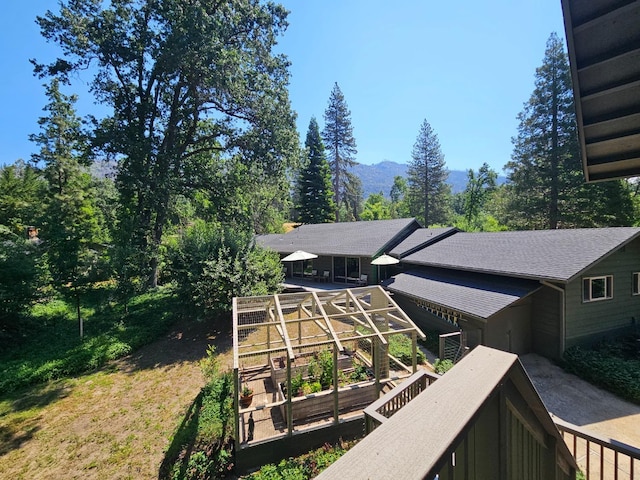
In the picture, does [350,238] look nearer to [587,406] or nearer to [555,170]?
[587,406]

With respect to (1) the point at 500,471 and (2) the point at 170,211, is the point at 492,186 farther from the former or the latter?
(1) the point at 500,471

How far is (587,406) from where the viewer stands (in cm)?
768

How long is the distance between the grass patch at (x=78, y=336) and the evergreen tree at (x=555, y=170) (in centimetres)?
2802

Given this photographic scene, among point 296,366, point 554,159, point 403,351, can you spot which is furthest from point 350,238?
point 554,159

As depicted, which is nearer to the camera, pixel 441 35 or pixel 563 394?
pixel 563 394

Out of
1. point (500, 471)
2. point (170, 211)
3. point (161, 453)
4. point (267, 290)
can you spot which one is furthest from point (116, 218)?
point (500, 471)

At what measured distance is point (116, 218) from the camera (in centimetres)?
1716

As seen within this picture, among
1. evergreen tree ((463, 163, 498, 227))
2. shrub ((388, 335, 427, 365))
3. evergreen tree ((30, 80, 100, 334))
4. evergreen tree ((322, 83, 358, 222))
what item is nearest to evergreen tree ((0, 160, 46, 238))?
evergreen tree ((30, 80, 100, 334))

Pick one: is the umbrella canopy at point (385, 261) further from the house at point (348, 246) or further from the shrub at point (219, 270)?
the shrub at point (219, 270)

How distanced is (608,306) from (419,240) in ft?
29.4

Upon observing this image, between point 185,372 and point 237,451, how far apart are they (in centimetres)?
506

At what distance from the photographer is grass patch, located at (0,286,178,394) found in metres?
9.88

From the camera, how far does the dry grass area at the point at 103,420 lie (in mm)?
6273

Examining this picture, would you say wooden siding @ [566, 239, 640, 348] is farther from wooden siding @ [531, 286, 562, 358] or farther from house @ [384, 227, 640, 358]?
wooden siding @ [531, 286, 562, 358]
